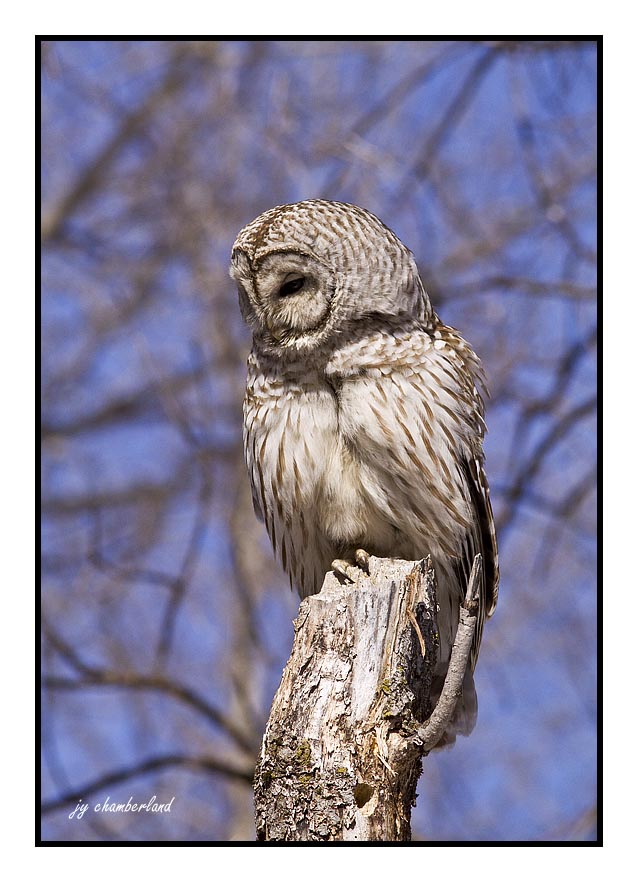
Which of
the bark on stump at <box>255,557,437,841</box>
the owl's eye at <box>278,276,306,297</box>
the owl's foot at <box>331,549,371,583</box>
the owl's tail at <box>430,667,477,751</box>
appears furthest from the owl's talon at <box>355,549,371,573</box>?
the owl's eye at <box>278,276,306,297</box>

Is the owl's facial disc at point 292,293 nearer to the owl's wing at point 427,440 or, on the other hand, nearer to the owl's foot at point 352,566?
the owl's wing at point 427,440

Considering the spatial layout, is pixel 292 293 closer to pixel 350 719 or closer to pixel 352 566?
pixel 352 566

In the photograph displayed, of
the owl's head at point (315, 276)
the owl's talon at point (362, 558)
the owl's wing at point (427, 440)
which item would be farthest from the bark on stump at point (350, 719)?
the owl's head at point (315, 276)

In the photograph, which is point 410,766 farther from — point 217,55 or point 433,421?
point 217,55

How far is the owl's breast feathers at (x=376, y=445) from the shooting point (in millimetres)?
3854

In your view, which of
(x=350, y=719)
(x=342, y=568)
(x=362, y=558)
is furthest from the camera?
(x=362, y=558)

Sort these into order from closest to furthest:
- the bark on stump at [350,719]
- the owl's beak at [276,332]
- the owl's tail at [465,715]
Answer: the bark on stump at [350,719] < the owl's beak at [276,332] < the owl's tail at [465,715]

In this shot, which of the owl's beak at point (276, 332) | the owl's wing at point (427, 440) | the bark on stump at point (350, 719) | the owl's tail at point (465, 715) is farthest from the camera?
the owl's tail at point (465, 715)

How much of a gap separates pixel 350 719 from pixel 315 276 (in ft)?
5.37

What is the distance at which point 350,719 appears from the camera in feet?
9.98

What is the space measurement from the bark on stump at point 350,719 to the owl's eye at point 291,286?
4.03 feet

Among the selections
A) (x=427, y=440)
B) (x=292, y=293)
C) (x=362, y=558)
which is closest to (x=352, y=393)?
(x=427, y=440)

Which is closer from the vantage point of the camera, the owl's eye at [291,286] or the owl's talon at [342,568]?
the owl's talon at [342,568]

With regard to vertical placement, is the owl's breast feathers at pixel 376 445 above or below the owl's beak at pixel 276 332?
below
